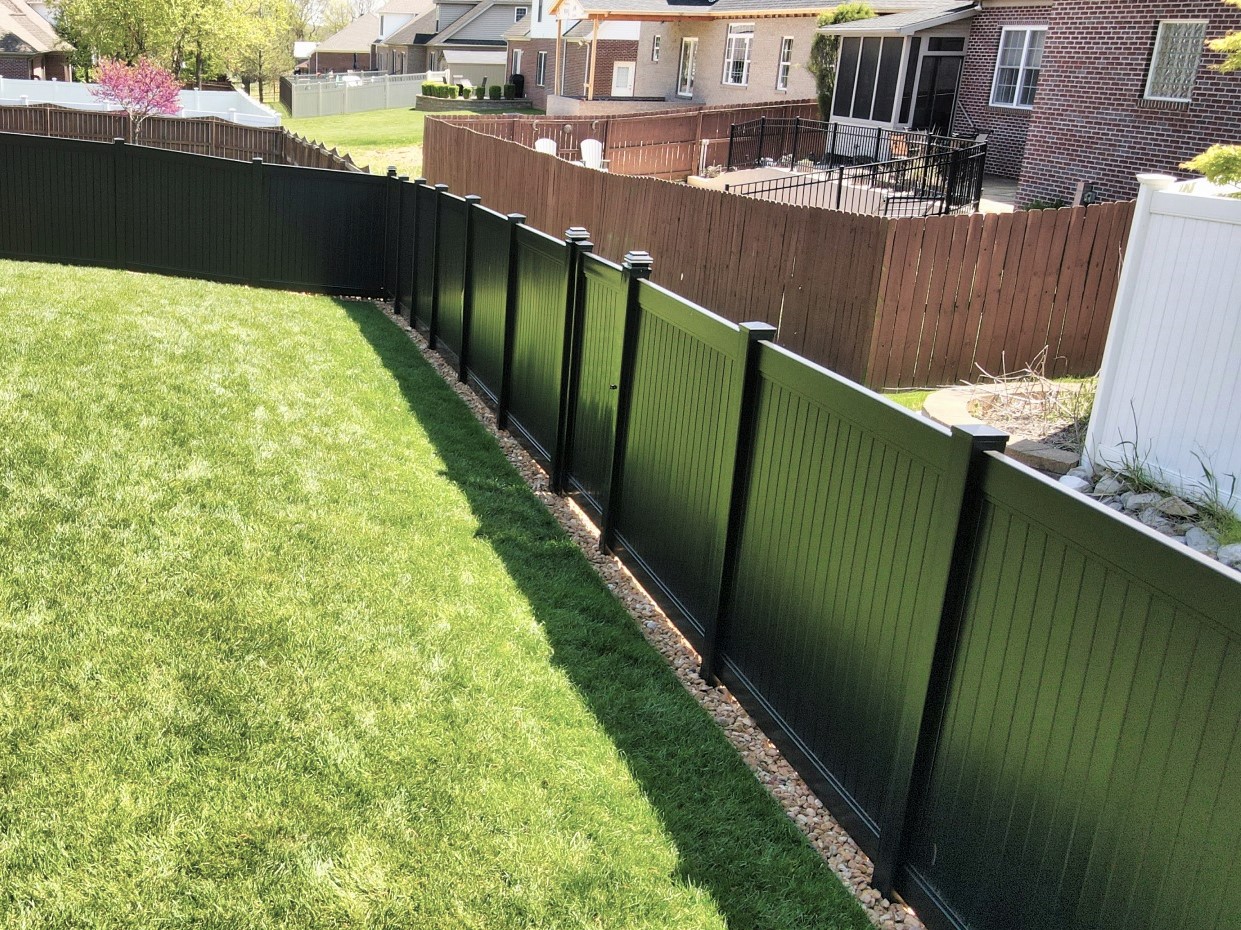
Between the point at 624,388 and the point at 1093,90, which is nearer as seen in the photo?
the point at 624,388

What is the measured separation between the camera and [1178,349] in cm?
860

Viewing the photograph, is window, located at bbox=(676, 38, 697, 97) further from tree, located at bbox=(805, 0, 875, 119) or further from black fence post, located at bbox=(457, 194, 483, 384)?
black fence post, located at bbox=(457, 194, 483, 384)

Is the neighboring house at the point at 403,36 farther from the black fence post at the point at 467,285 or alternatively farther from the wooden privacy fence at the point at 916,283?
the black fence post at the point at 467,285

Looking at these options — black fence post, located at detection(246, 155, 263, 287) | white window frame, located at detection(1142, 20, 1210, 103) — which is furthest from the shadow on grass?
white window frame, located at detection(1142, 20, 1210, 103)

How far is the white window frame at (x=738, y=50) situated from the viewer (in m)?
38.3

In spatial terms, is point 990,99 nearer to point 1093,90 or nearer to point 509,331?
point 1093,90

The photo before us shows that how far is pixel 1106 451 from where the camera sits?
9.14 m

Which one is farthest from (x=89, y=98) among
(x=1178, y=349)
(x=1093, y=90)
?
(x=1178, y=349)

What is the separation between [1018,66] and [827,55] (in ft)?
25.4

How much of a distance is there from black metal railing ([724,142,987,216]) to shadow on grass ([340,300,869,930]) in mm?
10967

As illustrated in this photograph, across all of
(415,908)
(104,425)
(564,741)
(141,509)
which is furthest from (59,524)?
(415,908)

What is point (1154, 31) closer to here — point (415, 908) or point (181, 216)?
point (181, 216)

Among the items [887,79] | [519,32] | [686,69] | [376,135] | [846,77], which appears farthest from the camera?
[519,32]

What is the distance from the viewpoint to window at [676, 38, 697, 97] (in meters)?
42.7
